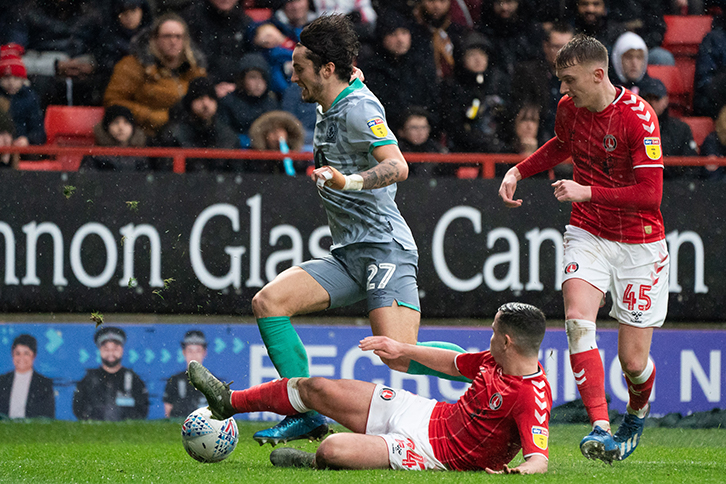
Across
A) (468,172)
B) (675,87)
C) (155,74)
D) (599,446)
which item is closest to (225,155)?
(155,74)

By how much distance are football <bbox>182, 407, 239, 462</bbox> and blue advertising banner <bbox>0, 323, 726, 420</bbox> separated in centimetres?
235

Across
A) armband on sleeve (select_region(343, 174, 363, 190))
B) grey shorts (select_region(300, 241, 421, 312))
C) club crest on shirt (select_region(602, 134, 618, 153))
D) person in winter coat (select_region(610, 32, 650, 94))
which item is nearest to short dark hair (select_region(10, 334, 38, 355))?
grey shorts (select_region(300, 241, 421, 312))

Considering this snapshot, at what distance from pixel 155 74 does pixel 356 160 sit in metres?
4.02

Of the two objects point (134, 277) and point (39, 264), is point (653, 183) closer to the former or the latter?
point (134, 277)

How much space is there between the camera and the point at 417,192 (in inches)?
273

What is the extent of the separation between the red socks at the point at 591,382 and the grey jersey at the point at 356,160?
0.97 meters

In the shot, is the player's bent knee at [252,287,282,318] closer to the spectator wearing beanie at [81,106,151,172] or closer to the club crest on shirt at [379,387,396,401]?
the club crest on shirt at [379,387,396,401]

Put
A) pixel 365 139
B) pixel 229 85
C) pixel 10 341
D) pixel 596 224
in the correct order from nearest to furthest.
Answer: pixel 365 139 → pixel 596 224 → pixel 10 341 → pixel 229 85

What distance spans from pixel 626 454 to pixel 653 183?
4.52ft

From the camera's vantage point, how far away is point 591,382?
4.37 meters

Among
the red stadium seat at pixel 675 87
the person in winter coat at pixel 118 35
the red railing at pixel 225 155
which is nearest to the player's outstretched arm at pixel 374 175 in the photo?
→ the red railing at pixel 225 155

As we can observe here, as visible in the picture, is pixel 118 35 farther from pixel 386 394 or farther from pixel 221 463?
pixel 386 394

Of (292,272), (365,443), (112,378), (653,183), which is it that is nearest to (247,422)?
(112,378)

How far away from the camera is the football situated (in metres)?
4.15
